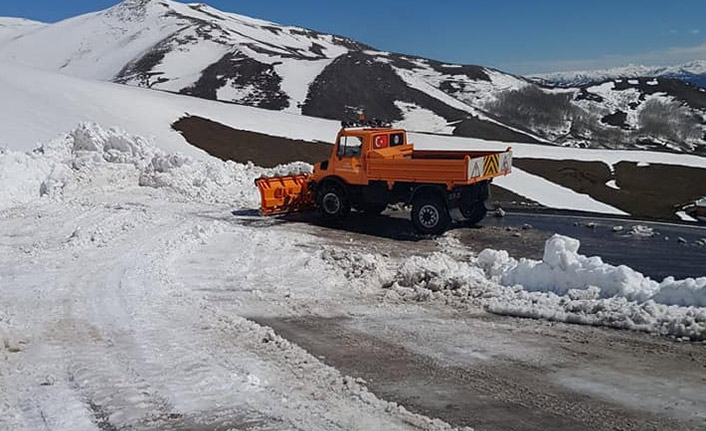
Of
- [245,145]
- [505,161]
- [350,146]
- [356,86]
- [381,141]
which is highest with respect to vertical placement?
[356,86]

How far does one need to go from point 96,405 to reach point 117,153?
57.7 ft

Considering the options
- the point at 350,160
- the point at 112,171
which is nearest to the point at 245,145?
the point at 112,171

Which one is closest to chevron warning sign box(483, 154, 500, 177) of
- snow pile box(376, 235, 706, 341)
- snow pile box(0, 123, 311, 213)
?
snow pile box(376, 235, 706, 341)

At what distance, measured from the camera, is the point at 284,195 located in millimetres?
17188

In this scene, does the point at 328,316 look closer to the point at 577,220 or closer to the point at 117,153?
the point at 577,220

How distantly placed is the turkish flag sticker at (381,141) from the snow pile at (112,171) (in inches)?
182

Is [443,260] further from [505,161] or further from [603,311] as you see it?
[505,161]

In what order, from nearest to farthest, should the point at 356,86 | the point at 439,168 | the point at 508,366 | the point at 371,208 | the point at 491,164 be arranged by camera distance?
the point at 508,366
the point at 439,168
the point at 491,164
the point at 371,208
the point at 356,86

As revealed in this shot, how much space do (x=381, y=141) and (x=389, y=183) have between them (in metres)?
1.40

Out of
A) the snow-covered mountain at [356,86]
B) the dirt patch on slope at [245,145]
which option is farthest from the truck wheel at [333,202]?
the snow-covered mountain at [356,86]

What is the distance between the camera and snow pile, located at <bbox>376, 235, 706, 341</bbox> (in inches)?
305

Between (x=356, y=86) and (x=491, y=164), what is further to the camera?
(x=356, y=86)

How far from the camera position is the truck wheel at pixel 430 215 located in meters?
14.8

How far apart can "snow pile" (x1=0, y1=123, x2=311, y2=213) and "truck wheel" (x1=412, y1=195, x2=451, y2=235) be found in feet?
18.9
